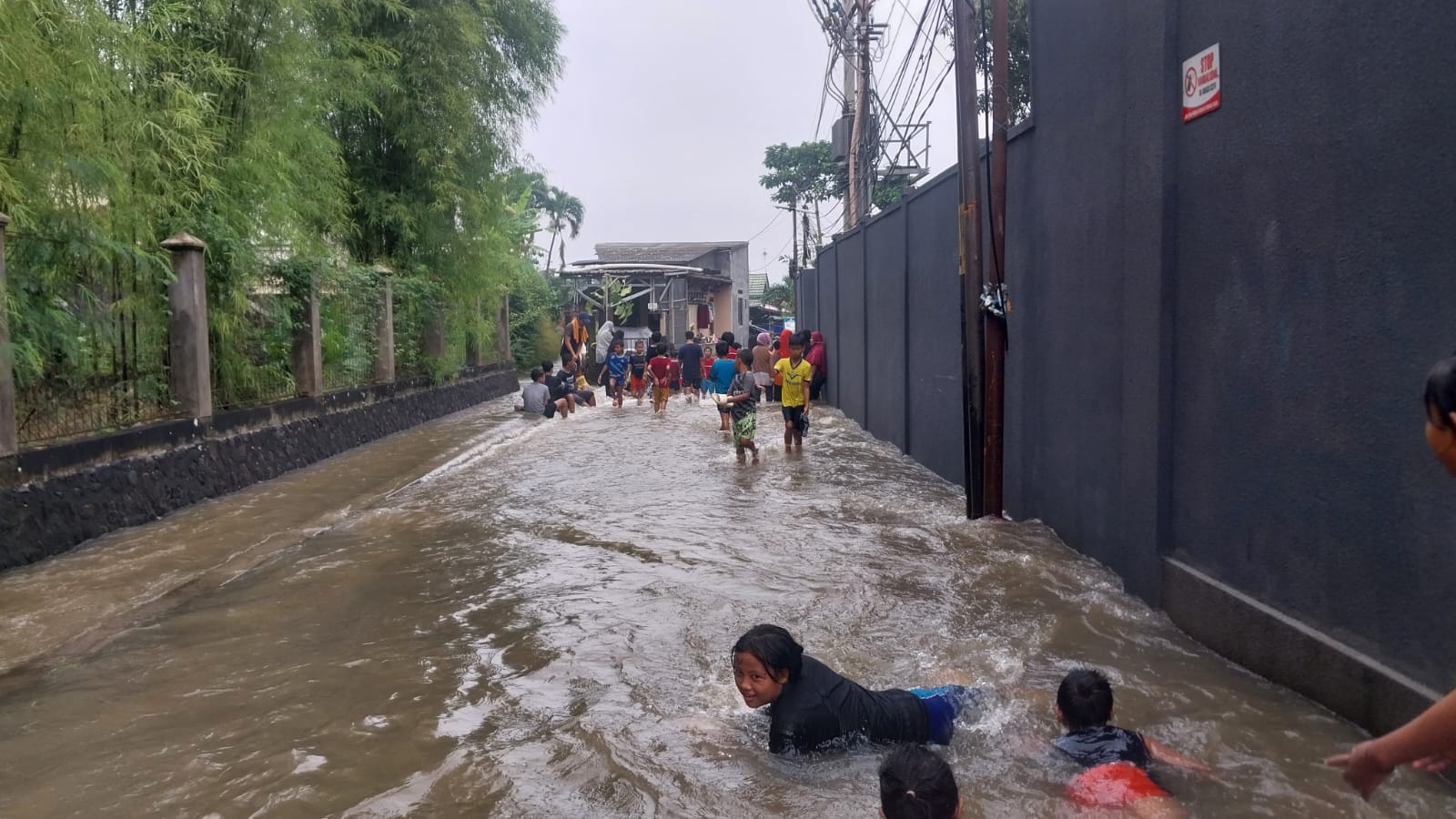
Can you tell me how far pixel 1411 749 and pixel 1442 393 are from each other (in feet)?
2.37

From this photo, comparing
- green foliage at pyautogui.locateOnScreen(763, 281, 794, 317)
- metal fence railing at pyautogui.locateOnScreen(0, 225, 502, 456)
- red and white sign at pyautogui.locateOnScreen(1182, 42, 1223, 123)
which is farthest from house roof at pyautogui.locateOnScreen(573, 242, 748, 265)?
red and white sign at pyautogui.locateOnScreen(1182, 42, 1223, 123)

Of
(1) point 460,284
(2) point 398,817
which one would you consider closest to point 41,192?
(2) point 398,817

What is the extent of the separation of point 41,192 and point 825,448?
9.34 m

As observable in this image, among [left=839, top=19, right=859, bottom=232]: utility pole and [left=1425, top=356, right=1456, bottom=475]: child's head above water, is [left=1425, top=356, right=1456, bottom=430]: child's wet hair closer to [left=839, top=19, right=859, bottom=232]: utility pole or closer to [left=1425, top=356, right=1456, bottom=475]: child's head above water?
[left=1425, top=356, right=1456, bottom=475]: child's head above water

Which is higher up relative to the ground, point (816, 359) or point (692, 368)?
point (816, 359)

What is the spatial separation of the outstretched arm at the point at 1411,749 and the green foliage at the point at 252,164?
797 cm

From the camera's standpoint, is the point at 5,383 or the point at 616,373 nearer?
the point at 5,383

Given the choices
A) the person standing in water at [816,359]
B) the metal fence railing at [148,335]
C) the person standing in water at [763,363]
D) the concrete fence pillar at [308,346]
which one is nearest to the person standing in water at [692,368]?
the person standing in water at [763,363]

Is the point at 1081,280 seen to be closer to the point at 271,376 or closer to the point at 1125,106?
the point at 1125,106

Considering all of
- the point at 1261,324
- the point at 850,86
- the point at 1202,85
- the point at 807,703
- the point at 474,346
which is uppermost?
the point at 850,86

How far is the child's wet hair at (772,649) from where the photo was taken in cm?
392

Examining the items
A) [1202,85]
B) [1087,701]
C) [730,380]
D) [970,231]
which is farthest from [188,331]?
[1087,701]

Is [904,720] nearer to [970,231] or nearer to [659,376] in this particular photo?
[970,231]

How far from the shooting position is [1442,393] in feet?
6.89
